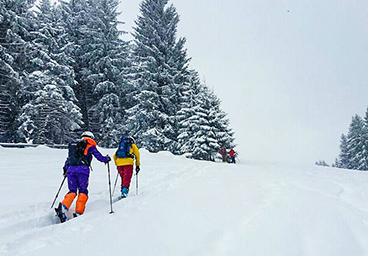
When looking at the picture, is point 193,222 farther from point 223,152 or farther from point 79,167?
point 223,152

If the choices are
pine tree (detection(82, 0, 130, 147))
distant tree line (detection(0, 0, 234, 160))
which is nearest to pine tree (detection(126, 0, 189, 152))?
distant tree line (detection(0, 0, 234, 160))

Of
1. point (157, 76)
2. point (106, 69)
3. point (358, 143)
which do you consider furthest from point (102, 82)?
point (358, 143)

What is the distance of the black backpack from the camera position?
4.70 m

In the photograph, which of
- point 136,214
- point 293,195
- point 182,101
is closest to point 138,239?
point 136,214

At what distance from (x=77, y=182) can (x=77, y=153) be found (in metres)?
0.60

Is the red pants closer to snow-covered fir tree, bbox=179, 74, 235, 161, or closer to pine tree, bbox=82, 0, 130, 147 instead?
snow-covered fir tree, bbox=179, 74, 235, 161

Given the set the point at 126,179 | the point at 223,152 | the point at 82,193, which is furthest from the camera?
the point at 223,152

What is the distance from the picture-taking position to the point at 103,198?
19.2ft

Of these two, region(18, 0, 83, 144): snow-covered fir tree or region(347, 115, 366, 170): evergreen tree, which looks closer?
region(18, 0, 83, 144): snow-covered fir tree

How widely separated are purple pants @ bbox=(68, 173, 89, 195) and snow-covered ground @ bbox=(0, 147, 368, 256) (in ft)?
1.77

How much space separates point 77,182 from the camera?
15.5ft

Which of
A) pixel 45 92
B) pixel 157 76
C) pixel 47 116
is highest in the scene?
pixel 157 76

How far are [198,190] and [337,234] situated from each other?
339cm

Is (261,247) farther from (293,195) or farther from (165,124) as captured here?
(165,124)
